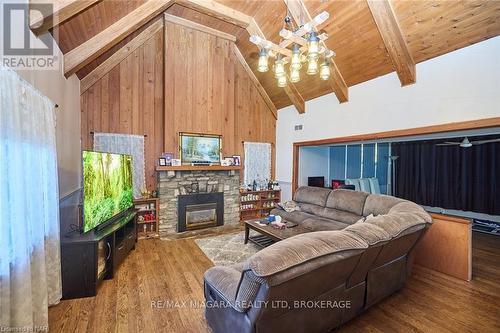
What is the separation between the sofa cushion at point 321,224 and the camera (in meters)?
3.69

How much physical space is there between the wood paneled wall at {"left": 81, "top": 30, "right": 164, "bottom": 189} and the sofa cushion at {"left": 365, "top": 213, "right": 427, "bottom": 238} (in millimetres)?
4433

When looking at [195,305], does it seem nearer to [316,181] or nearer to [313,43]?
[313,43]

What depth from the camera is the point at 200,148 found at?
207 inches

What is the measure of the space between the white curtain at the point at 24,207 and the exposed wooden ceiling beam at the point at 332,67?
348 cm

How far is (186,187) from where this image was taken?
4.98 meters

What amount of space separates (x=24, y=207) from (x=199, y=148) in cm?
360

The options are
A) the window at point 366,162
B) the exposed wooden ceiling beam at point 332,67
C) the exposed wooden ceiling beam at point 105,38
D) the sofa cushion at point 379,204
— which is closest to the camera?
A: the exposed wooden ceiling beam at point 105,38

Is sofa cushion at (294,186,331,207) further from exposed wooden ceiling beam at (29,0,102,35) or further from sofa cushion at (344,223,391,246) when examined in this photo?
exposed wooden ceiling beam at (29,0,102,35)

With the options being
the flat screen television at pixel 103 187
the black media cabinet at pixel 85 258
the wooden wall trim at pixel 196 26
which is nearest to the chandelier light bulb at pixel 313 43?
the flat screen television at pixel 103 187

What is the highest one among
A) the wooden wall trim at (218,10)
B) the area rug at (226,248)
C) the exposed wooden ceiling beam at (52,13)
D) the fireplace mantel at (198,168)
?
the wooden wall trim at (218,10)

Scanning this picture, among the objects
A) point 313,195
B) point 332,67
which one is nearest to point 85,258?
point 313,195

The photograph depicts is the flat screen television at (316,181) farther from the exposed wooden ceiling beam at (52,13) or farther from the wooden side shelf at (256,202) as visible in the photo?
the exposed wooden ceiling beam at (52,13)

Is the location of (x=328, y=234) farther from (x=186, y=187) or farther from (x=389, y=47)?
(x=186, y=187)

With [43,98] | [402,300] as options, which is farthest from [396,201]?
[43,98]
